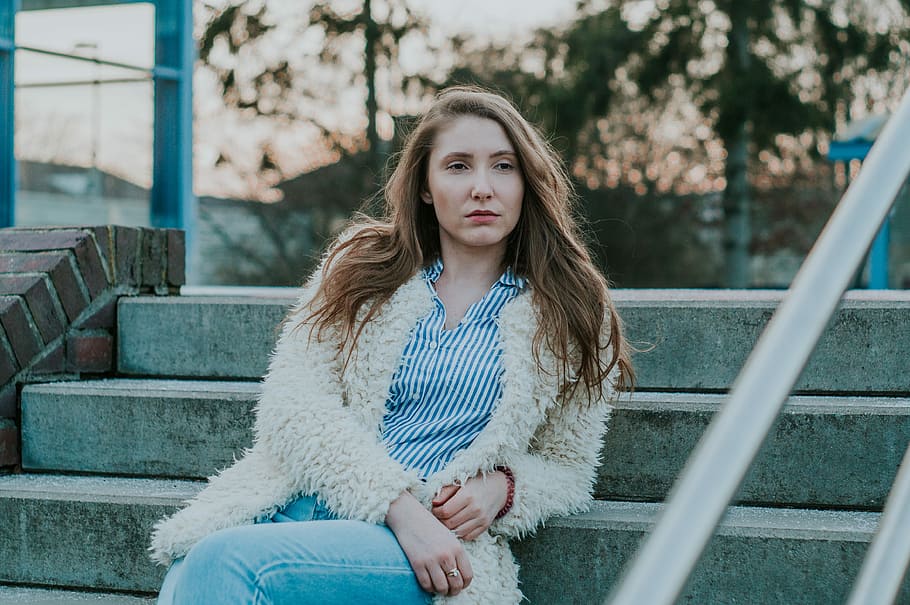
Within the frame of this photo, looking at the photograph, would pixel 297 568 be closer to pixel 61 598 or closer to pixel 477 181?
pixel 477 181

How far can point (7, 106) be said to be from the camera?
443 cm

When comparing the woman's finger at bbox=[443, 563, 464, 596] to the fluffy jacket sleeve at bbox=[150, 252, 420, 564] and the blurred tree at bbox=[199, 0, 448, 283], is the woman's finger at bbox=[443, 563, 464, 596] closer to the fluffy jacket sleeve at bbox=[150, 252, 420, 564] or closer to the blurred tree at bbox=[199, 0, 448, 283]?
the fluffy jacket sleeve at bbox=[150, 252, 420, 564]

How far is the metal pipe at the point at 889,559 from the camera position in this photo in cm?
116

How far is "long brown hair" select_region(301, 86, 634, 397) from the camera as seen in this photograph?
2359 mm

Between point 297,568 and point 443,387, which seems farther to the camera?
point 443,387

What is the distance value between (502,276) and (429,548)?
2.29ft

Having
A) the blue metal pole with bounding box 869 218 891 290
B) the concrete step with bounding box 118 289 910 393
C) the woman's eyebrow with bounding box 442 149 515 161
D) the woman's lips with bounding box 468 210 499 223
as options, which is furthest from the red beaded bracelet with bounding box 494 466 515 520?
the blue metal pole with bounding box 869 218 891 290

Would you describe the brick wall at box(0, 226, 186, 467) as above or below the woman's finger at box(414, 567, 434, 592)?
above

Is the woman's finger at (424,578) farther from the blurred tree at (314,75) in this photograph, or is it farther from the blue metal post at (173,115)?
the blurred tree at (314,75)

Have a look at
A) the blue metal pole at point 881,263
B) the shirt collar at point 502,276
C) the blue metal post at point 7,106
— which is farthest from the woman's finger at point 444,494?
the blue metal pole at point 881,263

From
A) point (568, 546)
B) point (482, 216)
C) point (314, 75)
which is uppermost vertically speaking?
point (314, 75)

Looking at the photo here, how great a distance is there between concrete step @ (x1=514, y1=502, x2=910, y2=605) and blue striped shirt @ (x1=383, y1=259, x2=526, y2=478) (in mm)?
333

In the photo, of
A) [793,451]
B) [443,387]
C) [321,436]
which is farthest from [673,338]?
[321,436]

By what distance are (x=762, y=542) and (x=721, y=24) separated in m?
13.5
